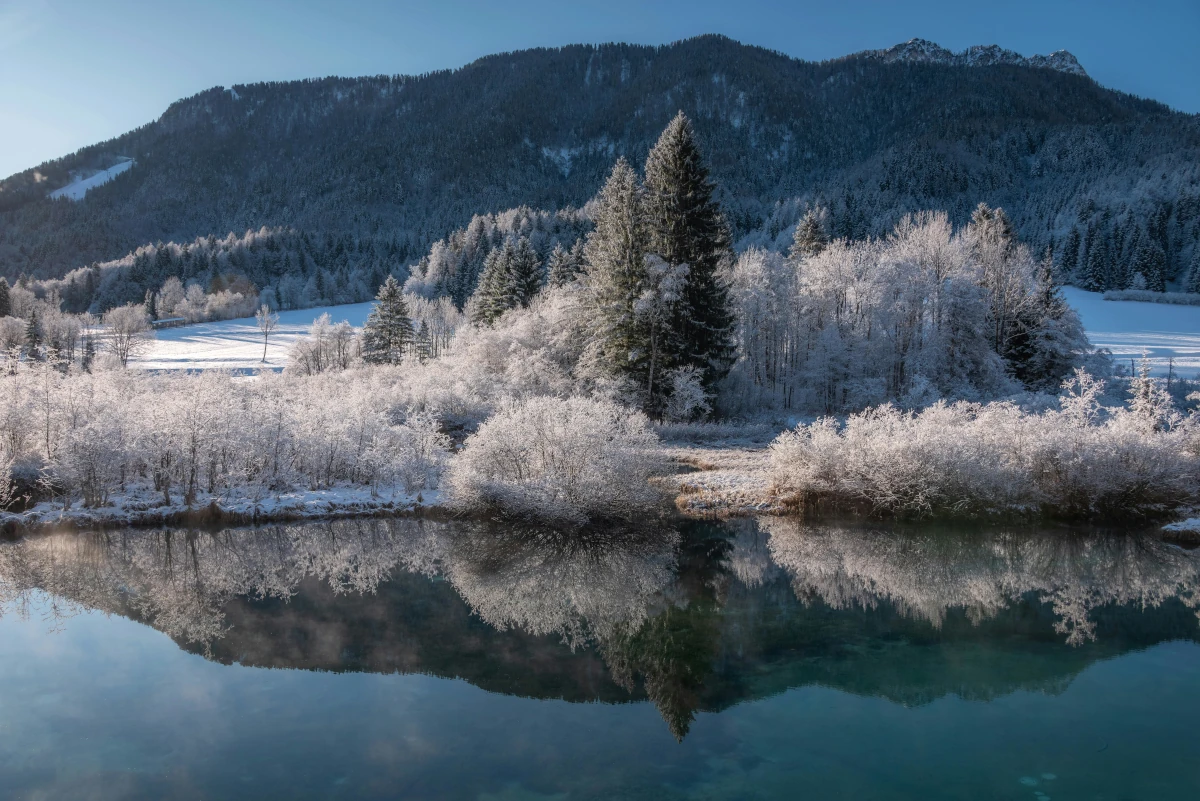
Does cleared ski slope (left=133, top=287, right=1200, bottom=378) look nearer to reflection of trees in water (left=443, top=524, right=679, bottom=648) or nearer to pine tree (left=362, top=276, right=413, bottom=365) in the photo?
pine tree (left=362, top=276, right=413, bottom=365)

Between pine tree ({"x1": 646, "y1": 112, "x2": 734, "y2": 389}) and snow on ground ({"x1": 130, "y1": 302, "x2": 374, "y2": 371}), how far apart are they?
38.7 m

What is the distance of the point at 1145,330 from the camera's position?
5478cm

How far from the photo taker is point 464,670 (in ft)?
36.1

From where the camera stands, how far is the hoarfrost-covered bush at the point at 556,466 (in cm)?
1884

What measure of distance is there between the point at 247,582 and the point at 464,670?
21.9ft

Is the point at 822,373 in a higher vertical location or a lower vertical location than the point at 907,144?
lower

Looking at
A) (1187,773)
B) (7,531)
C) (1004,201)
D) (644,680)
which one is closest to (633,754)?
(644,680)

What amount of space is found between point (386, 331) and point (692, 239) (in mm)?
29764

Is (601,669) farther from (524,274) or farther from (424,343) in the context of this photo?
(424,343)

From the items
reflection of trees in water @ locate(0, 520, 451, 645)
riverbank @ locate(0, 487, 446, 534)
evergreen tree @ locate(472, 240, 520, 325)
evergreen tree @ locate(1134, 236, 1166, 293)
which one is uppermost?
evergreen tree @ locate(1134, 236, 1166, 293)

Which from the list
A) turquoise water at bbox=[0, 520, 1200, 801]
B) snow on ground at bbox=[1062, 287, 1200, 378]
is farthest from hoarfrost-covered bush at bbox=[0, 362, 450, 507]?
snow on ground at bbox=[1062, 287, 1200, 378]

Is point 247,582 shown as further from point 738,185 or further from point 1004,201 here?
point 738,185

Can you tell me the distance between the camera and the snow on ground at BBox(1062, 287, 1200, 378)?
146ft

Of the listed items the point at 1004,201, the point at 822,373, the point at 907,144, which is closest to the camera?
the point at 822,373
